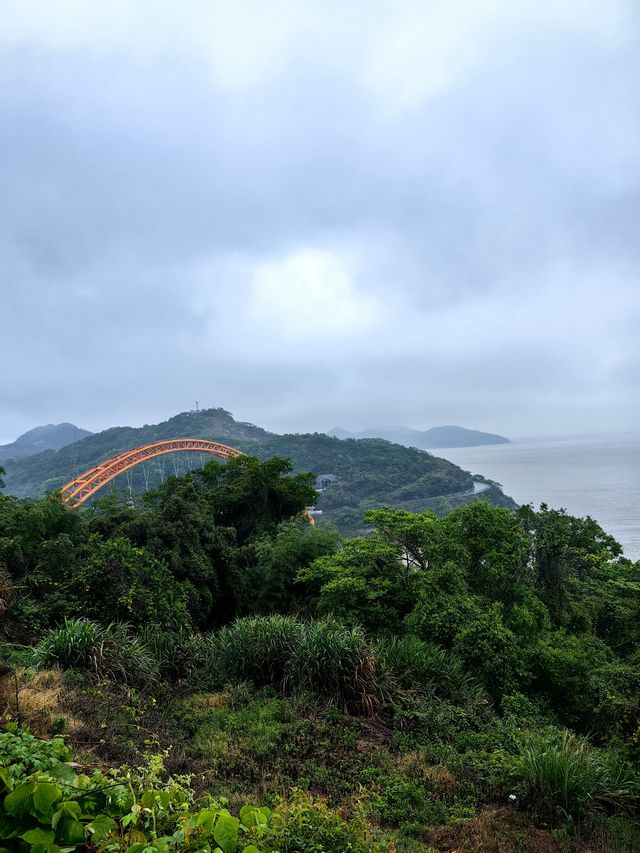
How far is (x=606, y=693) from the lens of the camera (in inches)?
309

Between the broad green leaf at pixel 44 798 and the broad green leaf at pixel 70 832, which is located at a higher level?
the broad green leaf at pixel 44 798

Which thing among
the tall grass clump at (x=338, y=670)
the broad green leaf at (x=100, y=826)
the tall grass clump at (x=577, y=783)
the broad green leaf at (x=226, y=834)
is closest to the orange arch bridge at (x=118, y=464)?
the tall grass clump at (x=338, y=670)

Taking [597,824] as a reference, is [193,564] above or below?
above

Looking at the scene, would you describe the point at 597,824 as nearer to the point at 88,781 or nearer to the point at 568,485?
the point at 88,781

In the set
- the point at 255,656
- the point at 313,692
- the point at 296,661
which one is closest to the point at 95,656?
the point at 255,656

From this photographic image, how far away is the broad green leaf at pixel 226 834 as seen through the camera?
1.99 m

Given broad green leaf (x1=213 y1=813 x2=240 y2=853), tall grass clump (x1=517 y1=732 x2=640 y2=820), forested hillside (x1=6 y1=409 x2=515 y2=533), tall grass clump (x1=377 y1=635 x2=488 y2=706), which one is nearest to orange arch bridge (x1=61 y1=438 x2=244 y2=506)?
forested hillside (x1=6 y1=409 x2=515 y2=533)

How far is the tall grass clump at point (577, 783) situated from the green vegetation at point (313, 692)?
0.06ft

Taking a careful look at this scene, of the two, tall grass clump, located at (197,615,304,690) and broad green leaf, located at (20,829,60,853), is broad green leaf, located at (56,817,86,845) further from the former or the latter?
tall grass clump, located at (197,615,304,690)

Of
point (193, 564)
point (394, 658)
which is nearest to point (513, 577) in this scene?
point (394, 658)

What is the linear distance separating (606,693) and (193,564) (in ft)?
31.1

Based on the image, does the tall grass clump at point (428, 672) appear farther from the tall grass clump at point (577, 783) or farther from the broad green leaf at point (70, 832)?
the broad green leaf at point (70, 832)

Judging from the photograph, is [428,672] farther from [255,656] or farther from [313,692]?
[255,656]

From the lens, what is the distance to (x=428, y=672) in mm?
7898
